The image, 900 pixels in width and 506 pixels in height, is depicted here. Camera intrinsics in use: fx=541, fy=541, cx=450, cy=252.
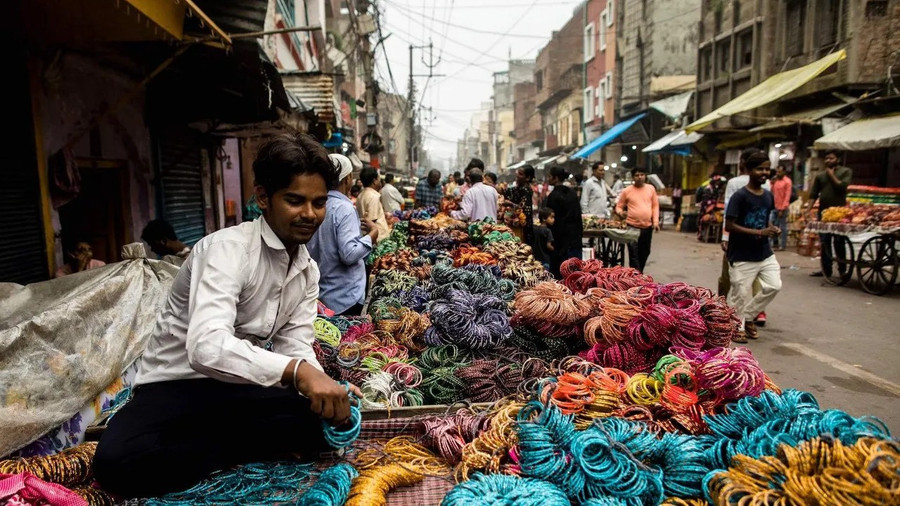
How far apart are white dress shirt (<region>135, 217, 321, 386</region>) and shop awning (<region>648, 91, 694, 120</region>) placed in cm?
→ 2263

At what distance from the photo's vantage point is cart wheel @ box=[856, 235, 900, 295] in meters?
7.90

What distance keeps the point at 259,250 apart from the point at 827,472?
7.27ft

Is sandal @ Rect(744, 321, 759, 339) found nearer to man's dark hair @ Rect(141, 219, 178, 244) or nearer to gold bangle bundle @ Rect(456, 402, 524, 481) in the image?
gold bangle bundle @ Rect(456, 402, 524, 481)

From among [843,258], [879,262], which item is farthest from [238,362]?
[843,258]

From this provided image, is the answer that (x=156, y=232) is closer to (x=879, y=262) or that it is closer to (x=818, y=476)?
(x=818, y=476)

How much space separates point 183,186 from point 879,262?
1079 centimetres

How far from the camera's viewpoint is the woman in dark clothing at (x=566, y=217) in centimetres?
852

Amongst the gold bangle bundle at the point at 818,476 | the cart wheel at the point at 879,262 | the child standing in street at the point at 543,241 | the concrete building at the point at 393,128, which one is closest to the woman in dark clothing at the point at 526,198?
the child standing in street at the point at 543,241

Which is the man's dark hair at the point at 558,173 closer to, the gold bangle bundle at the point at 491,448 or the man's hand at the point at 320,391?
the gold bangle bundle at the point at 491,448

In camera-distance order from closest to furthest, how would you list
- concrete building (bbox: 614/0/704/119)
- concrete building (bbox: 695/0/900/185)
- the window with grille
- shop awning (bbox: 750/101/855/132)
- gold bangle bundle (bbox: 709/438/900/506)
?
gold bangle bundle (bbox: 709/438/900/506) < concrete building (bbox: 695/0/900/185) < shop awning (bbox: 750/101/855/132) < the window with grille < concrete building (bbox: 614/0/704/119)

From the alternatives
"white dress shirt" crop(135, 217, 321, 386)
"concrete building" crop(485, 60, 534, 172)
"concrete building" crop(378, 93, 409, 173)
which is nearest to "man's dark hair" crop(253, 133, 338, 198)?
"white dress shirt" crop(135, 217, 321, 386)

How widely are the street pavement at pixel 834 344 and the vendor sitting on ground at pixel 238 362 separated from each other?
13.9ft

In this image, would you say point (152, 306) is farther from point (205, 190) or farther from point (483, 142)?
point (483, 142)

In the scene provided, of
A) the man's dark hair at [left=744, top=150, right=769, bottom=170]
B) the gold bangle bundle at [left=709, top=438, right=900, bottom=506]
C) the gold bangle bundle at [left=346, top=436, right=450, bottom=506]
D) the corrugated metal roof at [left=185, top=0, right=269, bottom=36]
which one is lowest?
the gold bangle bundle at [left=346, top=436, right=450, bottom=506]
